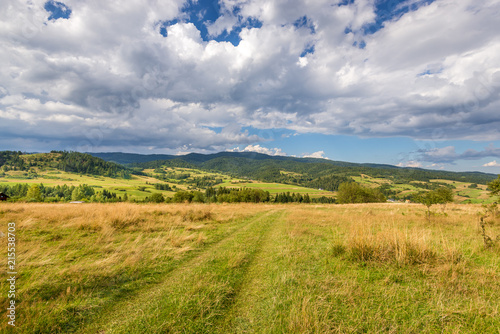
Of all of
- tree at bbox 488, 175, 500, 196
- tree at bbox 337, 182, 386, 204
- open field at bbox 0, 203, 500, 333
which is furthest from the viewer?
tree at bbox 337, 182, 386, 204

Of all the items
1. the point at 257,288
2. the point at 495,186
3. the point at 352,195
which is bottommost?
the point at 352,195

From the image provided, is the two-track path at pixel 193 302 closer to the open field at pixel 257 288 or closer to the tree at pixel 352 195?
the open field at pixel 257 288

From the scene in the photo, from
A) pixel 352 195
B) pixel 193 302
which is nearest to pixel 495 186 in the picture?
pixel 193 302

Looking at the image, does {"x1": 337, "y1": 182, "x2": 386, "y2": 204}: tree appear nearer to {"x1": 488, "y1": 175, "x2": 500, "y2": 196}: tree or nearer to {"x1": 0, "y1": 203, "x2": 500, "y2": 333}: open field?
{"x1": 488, "y1": 175, "x2": 500, "y2": 196}: tree

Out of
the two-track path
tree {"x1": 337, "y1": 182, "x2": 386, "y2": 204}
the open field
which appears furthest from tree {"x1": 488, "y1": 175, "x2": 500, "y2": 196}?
tree {"x1": 337, "y1": 182, "x2": 386, "y2": 204}

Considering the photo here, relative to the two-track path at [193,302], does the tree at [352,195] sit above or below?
below

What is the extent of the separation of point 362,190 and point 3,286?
101 meters

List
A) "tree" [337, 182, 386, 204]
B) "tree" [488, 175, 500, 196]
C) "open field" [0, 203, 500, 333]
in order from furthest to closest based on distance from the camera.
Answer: "tree" [337, 182, 386, 204]
"tree" [488, 175, 500, 196]
"open field" [0, 203, 500, 333]

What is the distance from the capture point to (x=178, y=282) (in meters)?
6.22

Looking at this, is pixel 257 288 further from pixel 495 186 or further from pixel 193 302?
pixel 495 186

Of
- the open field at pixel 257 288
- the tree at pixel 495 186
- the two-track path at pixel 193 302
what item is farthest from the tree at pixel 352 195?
the two-track path at pixel 193 302

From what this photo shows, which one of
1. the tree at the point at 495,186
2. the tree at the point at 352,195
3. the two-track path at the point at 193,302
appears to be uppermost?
the tree at the point at 495,186

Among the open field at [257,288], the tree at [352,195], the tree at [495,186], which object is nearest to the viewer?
the open field at [257,288]

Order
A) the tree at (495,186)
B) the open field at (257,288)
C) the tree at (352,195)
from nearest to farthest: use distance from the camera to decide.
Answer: the open field at (257,288) < the tree at (495,186) < the tree at (352,195)
